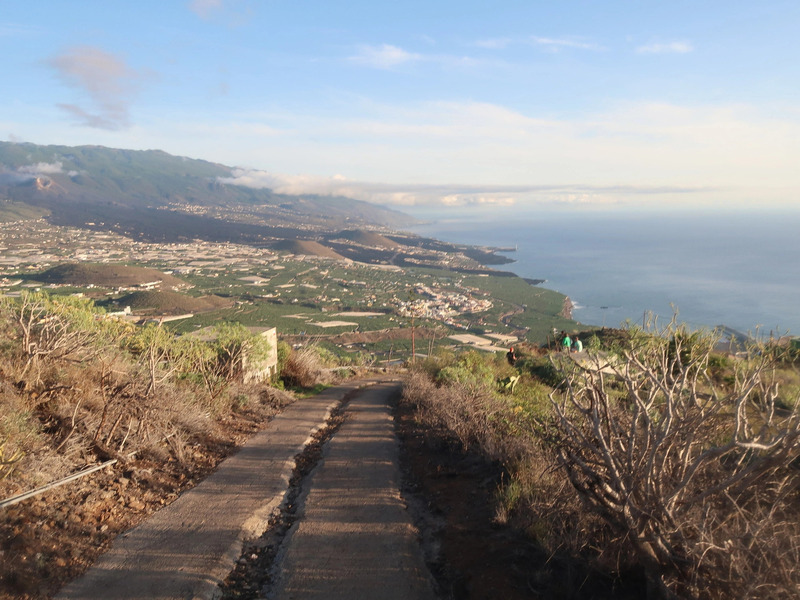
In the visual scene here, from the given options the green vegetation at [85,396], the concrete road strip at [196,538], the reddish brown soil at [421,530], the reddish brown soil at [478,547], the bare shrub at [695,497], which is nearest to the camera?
the bare shrub at [695,497]

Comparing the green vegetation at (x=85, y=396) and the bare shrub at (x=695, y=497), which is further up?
the bare shrub at (x=695, y=497)

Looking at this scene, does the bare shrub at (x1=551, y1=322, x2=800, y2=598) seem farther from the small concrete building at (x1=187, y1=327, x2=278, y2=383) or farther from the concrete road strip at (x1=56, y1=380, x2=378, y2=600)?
the small concrete building at (x1=187, y1=327, x2=278, y2=383)

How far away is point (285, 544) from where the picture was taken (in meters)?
5.07

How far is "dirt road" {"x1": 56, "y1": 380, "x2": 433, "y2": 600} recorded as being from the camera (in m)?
4.17

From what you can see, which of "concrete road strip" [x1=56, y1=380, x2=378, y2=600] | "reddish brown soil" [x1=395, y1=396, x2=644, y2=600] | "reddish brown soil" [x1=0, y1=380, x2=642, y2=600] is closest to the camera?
"reddish brown soil" [x1=395, y1=396, x2=644, y2=600]

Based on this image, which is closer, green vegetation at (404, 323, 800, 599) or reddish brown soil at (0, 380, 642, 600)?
green vegetation at (404, 323, 800, 599)

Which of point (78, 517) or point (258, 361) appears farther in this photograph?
point (258, 361)

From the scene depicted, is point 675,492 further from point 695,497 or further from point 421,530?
point 421,530

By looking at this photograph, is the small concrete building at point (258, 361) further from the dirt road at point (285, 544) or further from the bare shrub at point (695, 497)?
the bare shrub at point (695, 497)

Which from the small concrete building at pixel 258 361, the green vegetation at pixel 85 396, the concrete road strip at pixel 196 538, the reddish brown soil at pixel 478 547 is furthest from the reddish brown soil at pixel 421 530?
the small concrete building at pixel 258 361

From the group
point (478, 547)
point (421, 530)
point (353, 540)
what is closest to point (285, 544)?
point (353, 540)

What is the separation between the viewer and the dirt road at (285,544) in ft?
13.7

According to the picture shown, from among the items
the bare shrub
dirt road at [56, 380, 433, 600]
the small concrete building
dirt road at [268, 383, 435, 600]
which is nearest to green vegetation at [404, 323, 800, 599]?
the bare shrub

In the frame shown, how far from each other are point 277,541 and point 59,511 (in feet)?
6.86
